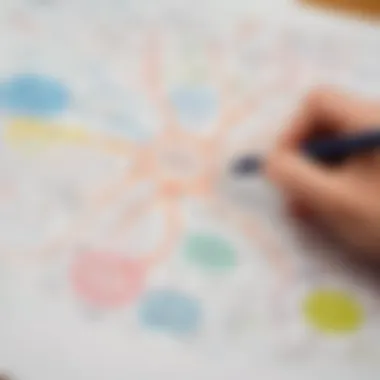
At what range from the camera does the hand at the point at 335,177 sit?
0.52 m

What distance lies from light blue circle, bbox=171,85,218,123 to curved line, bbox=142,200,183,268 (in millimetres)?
83

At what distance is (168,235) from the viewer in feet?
1.73

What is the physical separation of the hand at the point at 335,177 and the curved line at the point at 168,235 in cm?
6

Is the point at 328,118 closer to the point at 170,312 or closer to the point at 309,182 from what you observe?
the point at 309,182

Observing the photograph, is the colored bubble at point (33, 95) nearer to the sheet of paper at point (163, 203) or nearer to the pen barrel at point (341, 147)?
the sheet of paper at point (163, 203)

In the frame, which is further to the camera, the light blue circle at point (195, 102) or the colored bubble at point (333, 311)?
the light blue circle at point (195, 102)

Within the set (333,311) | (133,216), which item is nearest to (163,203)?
(133,216)

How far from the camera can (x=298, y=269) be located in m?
0.52

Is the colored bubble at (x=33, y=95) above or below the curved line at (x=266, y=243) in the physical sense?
above

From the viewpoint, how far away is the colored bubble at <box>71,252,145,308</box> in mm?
490

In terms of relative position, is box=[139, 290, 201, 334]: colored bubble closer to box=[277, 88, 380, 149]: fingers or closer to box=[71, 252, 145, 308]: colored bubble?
box=[71, 252, 145, 308]: colored bubble

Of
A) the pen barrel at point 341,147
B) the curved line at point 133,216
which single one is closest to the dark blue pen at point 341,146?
the pen barrel at point 341,147

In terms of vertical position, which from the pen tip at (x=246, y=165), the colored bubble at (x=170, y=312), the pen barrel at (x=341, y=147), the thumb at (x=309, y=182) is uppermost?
the pen barrel at (x=341, y=147)

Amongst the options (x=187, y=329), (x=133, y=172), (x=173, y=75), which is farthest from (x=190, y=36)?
(x=187, y=329)
